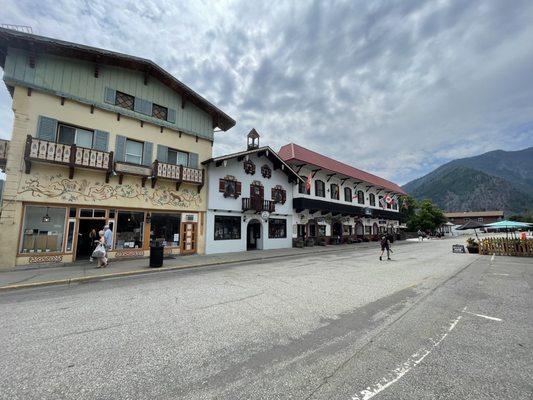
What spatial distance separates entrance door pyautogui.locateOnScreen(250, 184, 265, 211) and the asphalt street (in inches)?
497

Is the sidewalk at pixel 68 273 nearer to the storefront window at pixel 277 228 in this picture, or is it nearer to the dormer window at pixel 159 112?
the storefront window at pixel 277 228

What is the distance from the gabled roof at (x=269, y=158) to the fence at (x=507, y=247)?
665 inches

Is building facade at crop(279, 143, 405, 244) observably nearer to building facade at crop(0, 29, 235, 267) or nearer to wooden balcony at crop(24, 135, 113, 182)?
building facade at crop(0, 29, 235, 267)

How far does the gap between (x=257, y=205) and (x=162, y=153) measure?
27.4 ft

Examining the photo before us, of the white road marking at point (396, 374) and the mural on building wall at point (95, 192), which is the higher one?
the mural on building wall at point (95, 192)

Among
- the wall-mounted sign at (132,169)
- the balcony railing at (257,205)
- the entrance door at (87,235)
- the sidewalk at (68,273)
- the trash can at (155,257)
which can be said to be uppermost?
the wall-mounted sign at (132,169)

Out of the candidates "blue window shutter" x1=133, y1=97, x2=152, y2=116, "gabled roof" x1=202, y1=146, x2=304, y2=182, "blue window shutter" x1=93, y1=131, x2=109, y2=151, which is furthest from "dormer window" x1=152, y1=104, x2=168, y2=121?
"gabled roof" x1=202, y1=146, x2=304, y2=182

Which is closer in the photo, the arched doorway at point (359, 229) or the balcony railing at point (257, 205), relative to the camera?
the balcony railing at point (257, 205)

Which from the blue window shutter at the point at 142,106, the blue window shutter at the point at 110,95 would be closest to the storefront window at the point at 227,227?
the blue window shutter at the point at 142,106

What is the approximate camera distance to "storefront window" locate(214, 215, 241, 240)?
18.6 meters

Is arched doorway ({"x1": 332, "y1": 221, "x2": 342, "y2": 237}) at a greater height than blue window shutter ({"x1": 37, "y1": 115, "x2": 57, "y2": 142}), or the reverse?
blue window shutter ({"x1": 37, "y1": 115, "x2": 57, "y2": 142})

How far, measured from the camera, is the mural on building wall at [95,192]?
Result: 11992 millimetres

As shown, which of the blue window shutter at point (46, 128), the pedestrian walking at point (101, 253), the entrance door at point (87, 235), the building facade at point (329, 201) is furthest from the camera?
the building facade at point (329, 201)

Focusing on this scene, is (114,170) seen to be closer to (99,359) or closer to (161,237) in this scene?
(161,237)
